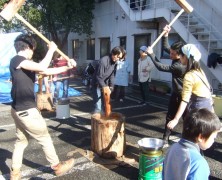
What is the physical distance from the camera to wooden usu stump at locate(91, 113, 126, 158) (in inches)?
185

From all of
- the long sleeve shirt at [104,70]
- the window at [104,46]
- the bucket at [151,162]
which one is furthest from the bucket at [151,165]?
the window at [104,46]

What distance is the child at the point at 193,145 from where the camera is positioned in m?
1.90

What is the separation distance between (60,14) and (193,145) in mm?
16140

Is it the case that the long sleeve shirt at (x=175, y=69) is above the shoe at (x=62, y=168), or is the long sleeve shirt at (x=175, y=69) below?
above

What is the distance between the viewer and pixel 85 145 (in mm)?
5520

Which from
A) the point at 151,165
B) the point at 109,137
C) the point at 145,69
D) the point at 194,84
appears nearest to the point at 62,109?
the point at 109,137

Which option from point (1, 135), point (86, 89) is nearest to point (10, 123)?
point (1, 135)

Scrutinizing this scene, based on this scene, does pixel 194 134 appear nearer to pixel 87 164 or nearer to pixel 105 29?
pixel 87 164

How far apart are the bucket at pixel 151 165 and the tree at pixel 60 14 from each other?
569 inches

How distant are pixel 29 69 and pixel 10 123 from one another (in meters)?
4.17

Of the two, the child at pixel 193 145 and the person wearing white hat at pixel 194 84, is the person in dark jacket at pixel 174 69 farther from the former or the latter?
the child at pixel 193 145

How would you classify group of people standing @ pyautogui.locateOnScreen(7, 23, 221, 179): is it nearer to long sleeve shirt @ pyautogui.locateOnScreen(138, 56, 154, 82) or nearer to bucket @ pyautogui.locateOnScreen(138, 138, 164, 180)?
bucket @ pyautogui.locateOnScreen(138, 138, 164, 180)

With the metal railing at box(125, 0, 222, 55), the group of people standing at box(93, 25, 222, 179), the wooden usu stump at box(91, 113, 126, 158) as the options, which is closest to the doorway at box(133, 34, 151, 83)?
the metal railing at box(125, 0, 222, 55)

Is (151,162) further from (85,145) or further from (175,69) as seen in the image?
(85,145)
